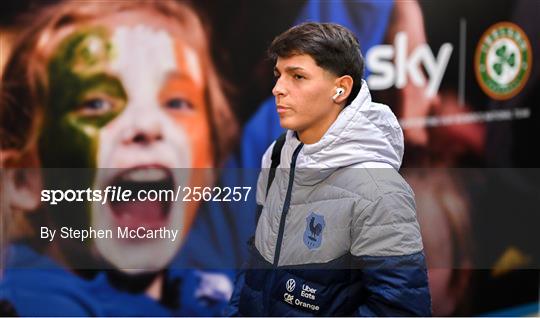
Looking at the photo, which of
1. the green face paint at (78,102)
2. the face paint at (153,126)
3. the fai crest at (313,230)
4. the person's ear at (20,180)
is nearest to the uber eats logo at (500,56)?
the face paint at (153,126)

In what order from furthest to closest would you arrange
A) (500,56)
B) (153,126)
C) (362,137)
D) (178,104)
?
(500,56)
(178,104)
(153,126)
(362,137)

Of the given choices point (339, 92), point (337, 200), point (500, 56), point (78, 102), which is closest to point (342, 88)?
point (339, 92)

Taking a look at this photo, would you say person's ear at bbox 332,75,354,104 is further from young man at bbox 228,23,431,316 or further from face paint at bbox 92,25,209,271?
face paint at bbox 92,25,209,271

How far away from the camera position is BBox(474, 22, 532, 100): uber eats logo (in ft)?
8.14

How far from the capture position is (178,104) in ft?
6.84

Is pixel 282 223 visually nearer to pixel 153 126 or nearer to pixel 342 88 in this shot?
pixel 342 88

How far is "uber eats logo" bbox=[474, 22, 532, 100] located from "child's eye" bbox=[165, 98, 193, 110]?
1.13m

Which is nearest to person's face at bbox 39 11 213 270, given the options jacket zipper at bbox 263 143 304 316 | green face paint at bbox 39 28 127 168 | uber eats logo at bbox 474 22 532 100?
green face paint at bbox 39 28 127 168

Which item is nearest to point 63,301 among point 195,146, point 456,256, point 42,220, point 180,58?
point 42,220

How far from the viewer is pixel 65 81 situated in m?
1.90

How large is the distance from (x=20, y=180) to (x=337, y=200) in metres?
1.01

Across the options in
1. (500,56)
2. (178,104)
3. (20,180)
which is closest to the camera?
(20,180)

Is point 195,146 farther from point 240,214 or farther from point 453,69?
point 453,69

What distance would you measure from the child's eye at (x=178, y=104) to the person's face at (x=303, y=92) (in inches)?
31.9
